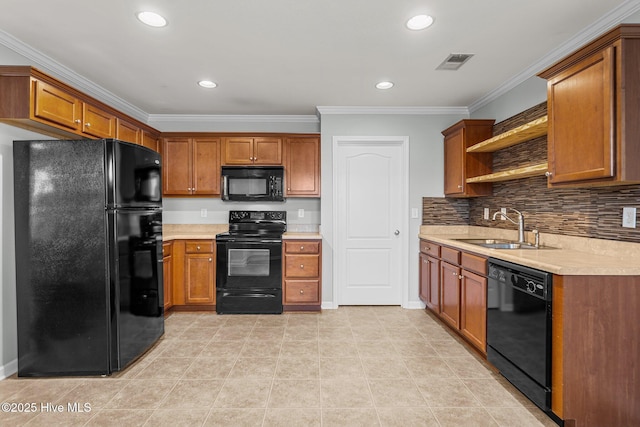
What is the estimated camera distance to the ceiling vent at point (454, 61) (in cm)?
257

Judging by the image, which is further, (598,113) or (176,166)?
(176,166)

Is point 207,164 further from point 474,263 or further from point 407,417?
point 407,417

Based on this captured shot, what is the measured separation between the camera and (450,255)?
3047 mm

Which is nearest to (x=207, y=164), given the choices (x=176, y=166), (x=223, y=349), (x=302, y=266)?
(x=176, y=166)

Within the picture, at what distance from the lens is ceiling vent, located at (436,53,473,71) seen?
8.43 feet

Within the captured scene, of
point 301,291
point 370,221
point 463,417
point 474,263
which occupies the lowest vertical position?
point 463,417

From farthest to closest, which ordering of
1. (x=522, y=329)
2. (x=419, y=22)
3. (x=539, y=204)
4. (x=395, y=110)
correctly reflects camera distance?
(x=395, y=110), (x=539, y=204), (x=419, y=22), (x=522, y=329)

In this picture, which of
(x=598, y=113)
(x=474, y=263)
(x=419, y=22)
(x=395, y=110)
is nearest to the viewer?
(x=598, y=113)

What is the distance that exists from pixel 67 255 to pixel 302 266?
2193 mm

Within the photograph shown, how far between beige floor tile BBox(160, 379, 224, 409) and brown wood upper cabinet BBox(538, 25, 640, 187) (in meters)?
2.63

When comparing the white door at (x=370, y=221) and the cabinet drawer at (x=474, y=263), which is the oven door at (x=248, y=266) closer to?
the white door at (x=370, y=221)

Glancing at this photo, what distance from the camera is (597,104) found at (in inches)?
69.9

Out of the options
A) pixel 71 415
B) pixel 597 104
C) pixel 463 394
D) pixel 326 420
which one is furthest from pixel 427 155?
pixel 71 415

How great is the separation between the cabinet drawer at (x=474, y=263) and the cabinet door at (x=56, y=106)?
335 centimetres
